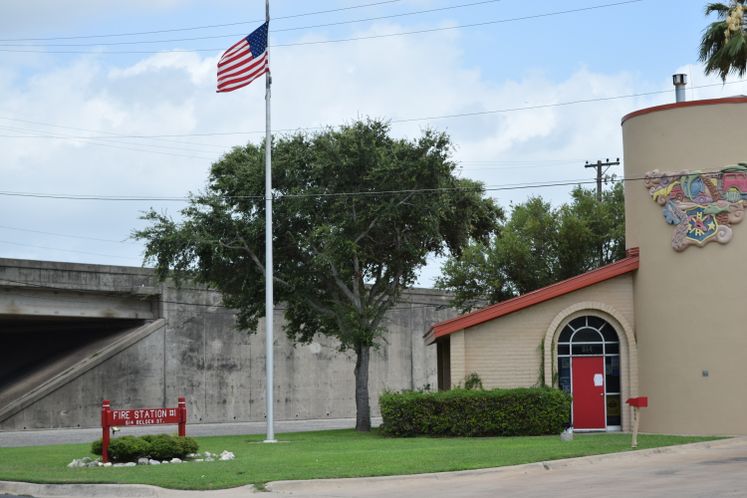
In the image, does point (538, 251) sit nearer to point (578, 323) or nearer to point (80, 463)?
point (578, 323)

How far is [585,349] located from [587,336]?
1.19 ft

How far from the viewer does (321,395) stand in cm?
Answer: 5644

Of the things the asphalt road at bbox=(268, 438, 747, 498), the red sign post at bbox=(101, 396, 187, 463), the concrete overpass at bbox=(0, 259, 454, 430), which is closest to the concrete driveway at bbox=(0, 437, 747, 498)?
the asphalt road at bbox=(268, 438, 747, 498)

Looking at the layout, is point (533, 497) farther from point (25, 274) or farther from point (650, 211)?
point (25, 274)

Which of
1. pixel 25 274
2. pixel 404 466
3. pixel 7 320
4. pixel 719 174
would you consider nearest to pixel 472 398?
pixel 719 174

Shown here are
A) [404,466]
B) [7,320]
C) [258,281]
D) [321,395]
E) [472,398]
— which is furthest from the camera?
[321,395]

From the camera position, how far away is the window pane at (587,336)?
29703 mm

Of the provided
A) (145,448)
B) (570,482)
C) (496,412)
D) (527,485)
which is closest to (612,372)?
(496,412)

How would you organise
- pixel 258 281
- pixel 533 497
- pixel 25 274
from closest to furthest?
pixel 533 497
pixel 258 281
pixel 25 274

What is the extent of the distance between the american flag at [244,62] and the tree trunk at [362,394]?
10114mm

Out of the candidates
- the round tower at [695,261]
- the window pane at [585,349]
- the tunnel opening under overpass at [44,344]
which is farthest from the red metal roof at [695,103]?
the tunnel opening under overpass at [44,344]

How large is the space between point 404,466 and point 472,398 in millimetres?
10294

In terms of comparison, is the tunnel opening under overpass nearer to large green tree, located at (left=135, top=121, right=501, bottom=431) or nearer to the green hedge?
large green tree, located at (left=135, top=121, right=501, bottom=431)

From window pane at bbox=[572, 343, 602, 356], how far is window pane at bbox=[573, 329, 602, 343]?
137 mm
